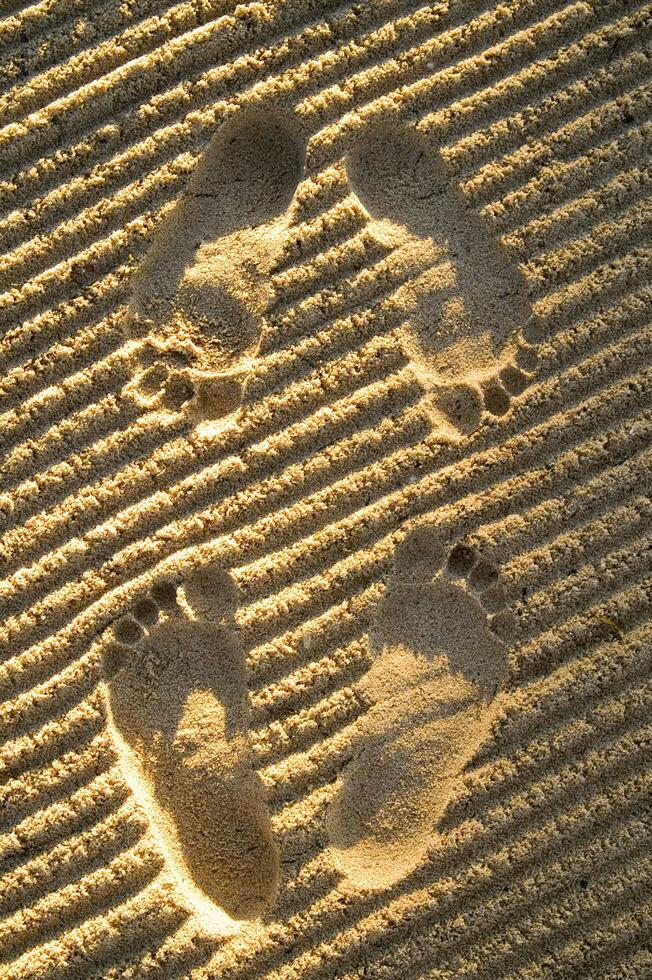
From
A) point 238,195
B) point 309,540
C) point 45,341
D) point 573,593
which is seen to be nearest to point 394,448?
point 309,540

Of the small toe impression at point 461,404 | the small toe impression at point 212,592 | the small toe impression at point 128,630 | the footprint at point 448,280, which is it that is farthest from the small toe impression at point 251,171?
the small toe impression at point 128,630

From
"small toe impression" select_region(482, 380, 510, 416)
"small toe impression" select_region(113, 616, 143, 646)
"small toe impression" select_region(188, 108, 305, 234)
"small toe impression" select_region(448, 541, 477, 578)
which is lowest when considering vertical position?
"small toe impression" select_region(448, 541, 477, 578)

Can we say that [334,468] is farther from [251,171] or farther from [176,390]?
[251,171]

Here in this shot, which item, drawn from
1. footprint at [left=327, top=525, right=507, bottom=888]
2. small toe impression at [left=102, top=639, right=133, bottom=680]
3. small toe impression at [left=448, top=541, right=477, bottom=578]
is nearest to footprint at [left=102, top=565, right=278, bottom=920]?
small toe impression at [left=102, top=639, right=133, bottom=680]

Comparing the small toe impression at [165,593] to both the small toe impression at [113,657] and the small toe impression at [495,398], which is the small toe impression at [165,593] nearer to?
the small toe impression at [113,657]

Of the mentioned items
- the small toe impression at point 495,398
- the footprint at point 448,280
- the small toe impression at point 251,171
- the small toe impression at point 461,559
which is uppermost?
the small toe impression at point 251,171

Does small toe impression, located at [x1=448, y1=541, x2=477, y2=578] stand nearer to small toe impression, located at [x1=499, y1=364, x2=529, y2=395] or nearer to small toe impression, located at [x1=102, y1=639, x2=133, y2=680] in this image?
small toe impression, located at [x1=499, y1=364, x2=529, y2=395]
